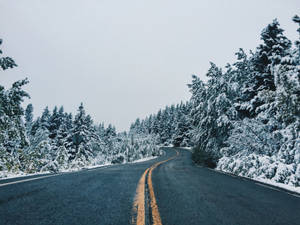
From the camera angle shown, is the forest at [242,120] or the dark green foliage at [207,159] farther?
the dark green foliage at [207,159]

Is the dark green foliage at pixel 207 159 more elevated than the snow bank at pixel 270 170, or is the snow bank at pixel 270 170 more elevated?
the snow bank at pixel 270 170

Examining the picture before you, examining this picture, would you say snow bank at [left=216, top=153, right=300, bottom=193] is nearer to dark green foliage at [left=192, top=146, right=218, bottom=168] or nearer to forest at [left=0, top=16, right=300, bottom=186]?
forest at [left=0, top=16, right=300, bottom=186]

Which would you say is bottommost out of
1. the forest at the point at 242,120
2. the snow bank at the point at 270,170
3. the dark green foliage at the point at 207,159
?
the dark green foliage at the point at 207,159

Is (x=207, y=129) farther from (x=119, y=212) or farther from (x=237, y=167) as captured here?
(x=119, y=212)

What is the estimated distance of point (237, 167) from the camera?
10391mm

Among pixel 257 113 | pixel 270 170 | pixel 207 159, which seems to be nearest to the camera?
pixel 270 170

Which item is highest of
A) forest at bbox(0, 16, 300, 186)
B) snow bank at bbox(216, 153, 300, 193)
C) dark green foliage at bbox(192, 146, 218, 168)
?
forest at bbox(0, 16, 300, 186)

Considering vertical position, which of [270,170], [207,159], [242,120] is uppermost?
[242,120]

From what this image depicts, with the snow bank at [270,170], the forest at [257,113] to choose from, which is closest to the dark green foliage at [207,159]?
the forest at [257,113]

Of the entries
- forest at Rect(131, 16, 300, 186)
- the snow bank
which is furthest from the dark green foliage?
the snow bank

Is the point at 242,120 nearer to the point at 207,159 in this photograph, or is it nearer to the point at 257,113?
the point at 257,113

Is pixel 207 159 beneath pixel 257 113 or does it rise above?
beneath

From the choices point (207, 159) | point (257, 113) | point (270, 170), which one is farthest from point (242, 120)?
point (270, 170)

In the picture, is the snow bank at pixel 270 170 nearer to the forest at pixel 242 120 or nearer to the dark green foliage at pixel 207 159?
the forest at pixel 242 120
